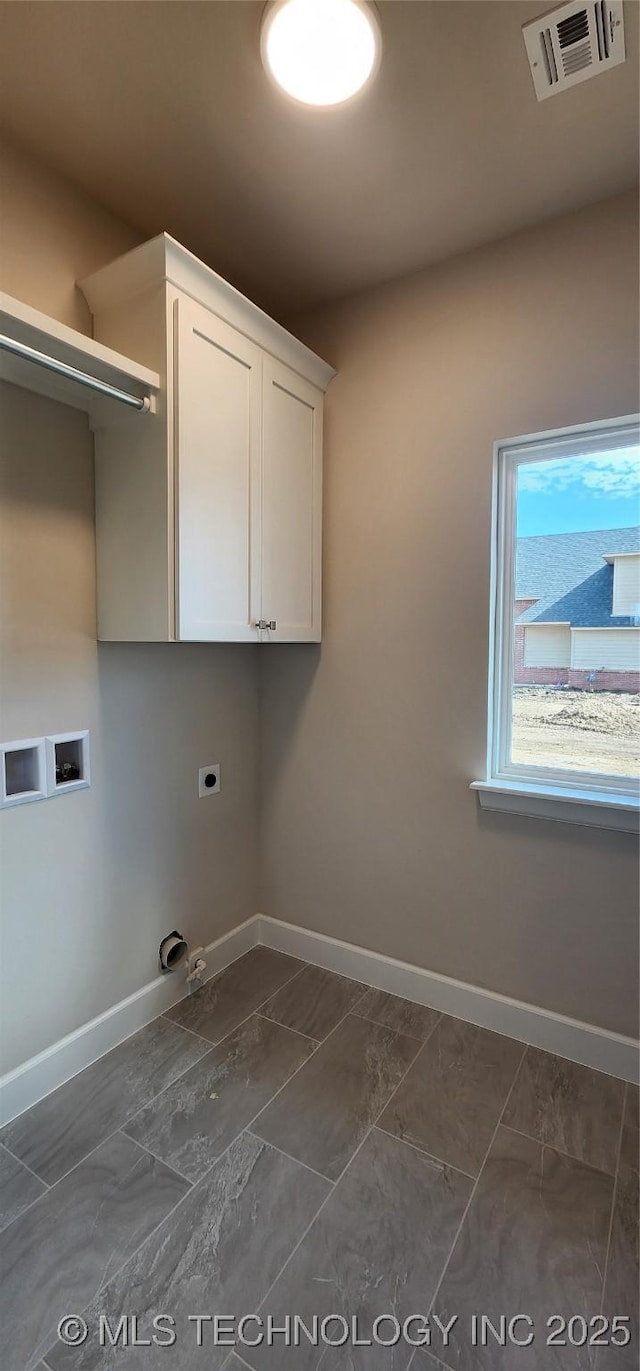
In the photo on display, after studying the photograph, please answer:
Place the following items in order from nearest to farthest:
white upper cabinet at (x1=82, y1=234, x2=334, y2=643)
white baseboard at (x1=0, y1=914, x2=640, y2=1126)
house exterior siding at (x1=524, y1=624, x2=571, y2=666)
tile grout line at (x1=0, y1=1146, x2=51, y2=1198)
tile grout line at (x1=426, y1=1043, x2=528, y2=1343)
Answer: tile grout line at (x1=426, y1=1043, x2=528, y2=1343), tile grout line at (x1=0, y1=1146, x2=51, y2=1198), white upper cabinet at (x1=82, y1=234, x2=334, y2=643), white baseboard at (x1=0, y1=914, x2=640, y2=1126), house exterior siding at (x1=524, y1=624, x2=571, y2=666)

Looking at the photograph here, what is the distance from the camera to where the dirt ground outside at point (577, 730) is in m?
1.72

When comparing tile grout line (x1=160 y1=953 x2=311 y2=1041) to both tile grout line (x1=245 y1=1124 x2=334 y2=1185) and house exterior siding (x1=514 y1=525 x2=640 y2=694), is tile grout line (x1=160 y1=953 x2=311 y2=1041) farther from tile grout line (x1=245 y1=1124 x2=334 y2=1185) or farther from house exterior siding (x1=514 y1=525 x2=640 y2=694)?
house exterior siding (x1=514 y1=525 x2=640 y2=694)

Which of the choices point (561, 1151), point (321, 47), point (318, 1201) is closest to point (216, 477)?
point (321, 47)

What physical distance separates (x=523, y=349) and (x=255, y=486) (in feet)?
3.11

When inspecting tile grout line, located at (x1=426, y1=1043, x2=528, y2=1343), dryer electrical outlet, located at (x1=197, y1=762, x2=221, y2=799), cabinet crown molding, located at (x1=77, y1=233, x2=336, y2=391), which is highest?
cabinet crown molding, located at (x1=77, y1=233, x2=336, y2=391)

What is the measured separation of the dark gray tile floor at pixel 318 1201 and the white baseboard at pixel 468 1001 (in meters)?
0.05

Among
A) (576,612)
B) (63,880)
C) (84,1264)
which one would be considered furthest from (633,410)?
(84,1264)

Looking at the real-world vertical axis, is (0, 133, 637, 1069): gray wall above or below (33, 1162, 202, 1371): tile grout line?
above

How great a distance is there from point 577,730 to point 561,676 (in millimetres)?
182

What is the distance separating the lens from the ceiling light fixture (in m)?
1.12

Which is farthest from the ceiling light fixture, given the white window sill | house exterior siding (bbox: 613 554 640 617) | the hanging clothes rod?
the white window sill

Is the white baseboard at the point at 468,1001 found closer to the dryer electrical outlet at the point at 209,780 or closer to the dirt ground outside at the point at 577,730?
the dryer electrical outlet at the point at 209,780

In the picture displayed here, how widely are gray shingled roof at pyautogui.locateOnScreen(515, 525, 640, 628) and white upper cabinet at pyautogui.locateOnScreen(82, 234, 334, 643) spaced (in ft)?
2.79

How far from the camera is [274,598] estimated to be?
1.90 metres
